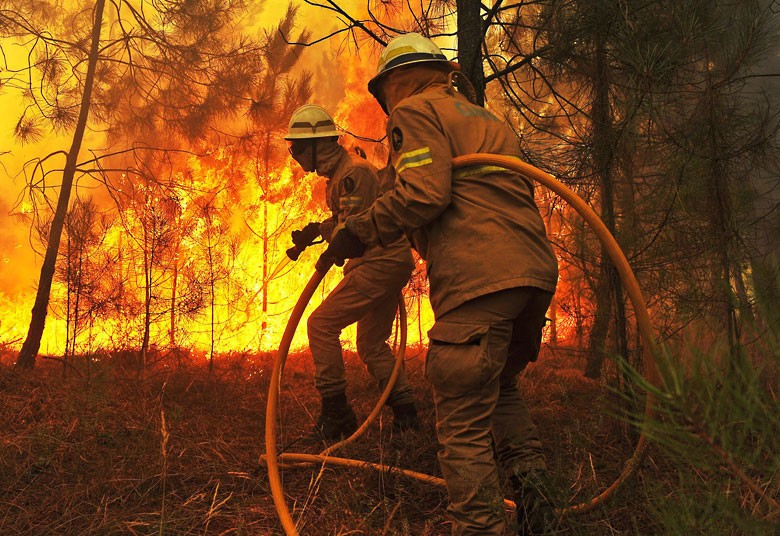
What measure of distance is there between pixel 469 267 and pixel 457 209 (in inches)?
9.2

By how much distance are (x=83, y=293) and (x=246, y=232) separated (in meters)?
5.06

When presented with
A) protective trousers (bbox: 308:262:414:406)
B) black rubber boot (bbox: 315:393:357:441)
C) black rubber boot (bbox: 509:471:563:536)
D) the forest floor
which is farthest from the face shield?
black rubber boot (bbox: 509:471:563:536)

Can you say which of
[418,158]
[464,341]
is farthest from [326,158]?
[464,341]

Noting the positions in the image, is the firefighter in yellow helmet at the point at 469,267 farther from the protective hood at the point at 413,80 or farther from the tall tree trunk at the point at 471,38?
the tall tree trunk at the point at 471,38

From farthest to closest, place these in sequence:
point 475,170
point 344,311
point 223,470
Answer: point 344,311
point 223,470
point 475,170

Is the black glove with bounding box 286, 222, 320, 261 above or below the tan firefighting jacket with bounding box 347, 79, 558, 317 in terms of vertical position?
above

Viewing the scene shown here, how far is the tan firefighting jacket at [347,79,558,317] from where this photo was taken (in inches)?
82.1

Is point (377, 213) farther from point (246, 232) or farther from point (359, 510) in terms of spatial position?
point (246, 232)

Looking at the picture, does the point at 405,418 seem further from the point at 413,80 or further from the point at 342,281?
the point at 413,80

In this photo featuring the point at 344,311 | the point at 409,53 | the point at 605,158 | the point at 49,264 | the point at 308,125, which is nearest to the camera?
the point at 409,53

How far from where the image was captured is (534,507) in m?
2.06

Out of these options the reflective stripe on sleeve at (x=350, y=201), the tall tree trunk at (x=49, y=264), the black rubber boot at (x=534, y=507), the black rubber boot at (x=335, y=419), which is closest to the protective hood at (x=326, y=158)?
the reflective stripe on sleeve at (x=350, y=201)

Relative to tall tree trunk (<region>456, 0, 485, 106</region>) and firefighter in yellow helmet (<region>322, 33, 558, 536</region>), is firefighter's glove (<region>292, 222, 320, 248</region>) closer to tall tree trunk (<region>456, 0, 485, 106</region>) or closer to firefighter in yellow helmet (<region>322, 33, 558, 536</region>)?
firefighter in yellow helmet (<region>322, 33, 558, 536</region>)

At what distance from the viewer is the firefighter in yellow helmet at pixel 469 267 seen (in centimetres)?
201
